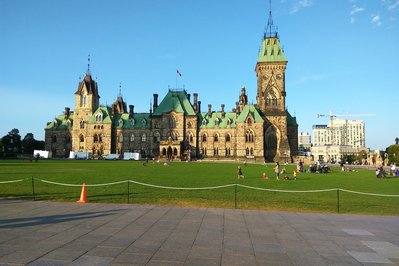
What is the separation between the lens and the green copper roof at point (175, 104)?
8425cm

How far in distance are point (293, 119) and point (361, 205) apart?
73.3 metres

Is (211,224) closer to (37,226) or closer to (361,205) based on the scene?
(37,226)

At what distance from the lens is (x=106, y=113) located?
88875 mm

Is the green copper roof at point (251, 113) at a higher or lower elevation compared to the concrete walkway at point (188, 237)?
higher

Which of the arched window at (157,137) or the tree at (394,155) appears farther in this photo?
the arched window at (157,137)

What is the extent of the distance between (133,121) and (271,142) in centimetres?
3711

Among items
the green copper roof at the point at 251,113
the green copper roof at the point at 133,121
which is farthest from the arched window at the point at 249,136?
the green copper roof at the point at 133,121

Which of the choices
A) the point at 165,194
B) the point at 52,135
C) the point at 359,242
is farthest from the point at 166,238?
the point at 52,135

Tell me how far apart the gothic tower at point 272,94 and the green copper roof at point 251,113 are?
9.50 feet

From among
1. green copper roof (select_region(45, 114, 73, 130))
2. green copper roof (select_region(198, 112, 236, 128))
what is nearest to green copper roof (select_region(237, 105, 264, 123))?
green copper roof (select_region(198, 112, 236, 128))

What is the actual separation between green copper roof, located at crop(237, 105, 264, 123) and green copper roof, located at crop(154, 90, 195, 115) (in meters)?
12.6

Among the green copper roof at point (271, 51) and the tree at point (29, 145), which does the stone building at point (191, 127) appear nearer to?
the green copper roof at point (271, 51)

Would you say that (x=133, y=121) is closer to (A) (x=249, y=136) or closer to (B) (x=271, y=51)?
(A) (x=249, y=136)

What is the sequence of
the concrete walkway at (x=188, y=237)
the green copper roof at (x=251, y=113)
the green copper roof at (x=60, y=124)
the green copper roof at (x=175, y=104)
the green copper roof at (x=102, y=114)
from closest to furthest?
the concrete walkway at (x=188, y=237) < the green copper roof at (x=251, y=113) < the green copper roof at (x=175, y=104) < the green copper roof at (x=102, y=114) < the green copper roof at (x=60, y=124)
